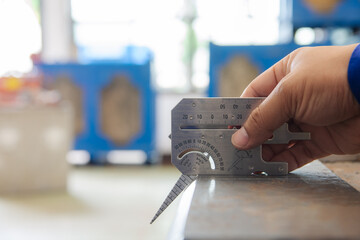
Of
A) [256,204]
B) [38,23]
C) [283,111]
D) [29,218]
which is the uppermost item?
[38,23]

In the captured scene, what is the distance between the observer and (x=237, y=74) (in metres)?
4.07

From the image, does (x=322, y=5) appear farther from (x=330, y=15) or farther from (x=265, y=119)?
(x=265, y=119)

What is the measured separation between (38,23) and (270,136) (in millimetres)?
4617

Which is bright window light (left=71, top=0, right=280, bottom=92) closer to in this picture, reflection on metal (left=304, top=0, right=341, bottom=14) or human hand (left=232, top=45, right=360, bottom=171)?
reflection on metal (left=304, top=0, right=341, bottom=14)

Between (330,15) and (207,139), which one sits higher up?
(330,15)

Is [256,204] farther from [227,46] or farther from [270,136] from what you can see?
[227,46]

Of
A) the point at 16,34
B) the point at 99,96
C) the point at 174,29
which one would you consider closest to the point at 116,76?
the point at 99,96

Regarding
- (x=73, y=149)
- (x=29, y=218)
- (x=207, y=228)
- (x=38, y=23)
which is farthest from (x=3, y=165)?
(x=207, y=228)

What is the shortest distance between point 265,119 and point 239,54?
3324 millimetres

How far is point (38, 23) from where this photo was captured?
16.3 feet

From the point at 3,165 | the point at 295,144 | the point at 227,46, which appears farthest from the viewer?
the point at 227,46

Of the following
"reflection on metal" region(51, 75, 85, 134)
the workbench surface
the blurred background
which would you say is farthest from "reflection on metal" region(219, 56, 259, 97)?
the workbench surface

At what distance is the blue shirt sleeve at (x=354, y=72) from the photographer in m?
0.77

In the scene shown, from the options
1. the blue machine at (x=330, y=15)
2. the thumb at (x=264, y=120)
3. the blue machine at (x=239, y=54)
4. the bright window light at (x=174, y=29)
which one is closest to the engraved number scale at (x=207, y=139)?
the thumb at (x=264, y=120)
